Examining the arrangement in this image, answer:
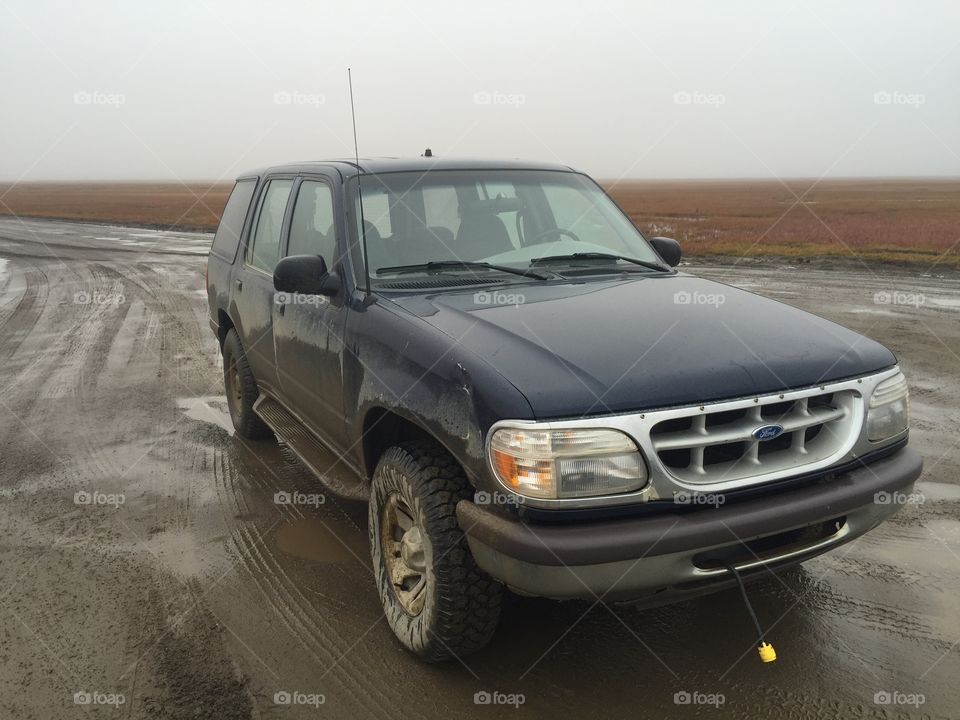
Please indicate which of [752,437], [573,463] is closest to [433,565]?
[573,463]

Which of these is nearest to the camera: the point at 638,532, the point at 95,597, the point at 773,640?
the point at 638,532

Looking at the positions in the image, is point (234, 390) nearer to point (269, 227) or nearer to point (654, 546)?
point (269, 227)

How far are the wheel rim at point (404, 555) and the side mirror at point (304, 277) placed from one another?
1.08 m

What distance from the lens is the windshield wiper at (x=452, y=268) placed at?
3.60 metres

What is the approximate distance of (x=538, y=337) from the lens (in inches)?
109

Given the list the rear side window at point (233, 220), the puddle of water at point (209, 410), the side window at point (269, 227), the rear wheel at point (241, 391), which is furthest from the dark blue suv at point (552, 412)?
the puddle of water at point (209, 410)

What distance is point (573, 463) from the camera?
238cm

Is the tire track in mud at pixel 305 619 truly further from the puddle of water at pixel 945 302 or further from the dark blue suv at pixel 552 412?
the puddle of water at pixel 945 302

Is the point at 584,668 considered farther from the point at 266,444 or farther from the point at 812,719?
the point at 266,444

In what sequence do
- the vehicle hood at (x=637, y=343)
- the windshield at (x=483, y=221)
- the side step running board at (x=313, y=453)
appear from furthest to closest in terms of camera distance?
the windshield at (x=483, y=221) < the side step running board at (x=313, y=453) < the vehicle hood at (x=637, y=343)

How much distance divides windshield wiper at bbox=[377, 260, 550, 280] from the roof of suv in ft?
2.21

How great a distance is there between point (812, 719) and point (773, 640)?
0.48 metres

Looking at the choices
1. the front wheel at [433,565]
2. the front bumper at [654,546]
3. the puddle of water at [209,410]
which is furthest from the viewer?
the puddle of water at [209,410]

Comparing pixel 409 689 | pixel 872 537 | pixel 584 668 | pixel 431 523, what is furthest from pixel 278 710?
pixel 872 537
